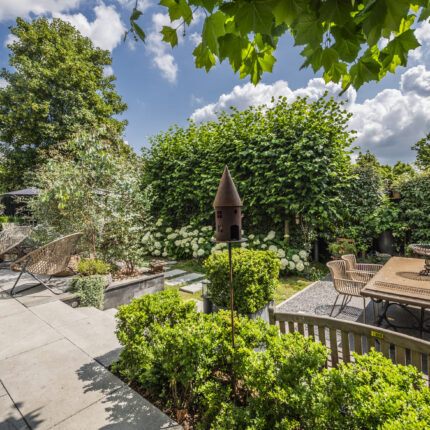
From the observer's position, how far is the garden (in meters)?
1.29

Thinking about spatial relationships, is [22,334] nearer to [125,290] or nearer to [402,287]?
[125,290]

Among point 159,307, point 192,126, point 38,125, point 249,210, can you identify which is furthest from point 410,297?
point 38,125

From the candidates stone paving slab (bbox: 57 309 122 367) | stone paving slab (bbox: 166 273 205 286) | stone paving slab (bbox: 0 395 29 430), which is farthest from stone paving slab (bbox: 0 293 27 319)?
stone paving slab (bbox: 166 273 205 286)

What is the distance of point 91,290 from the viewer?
3.46 m

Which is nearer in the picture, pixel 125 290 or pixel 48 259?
pixel 48 259

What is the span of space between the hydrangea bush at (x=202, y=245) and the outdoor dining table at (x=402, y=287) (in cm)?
216

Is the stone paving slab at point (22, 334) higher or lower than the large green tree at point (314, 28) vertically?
lower

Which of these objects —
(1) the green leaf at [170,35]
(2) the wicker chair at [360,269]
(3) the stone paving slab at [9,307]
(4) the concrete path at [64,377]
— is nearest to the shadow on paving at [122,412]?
(4) the concrete path at [64,377]

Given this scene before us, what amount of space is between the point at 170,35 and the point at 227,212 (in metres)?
1.12

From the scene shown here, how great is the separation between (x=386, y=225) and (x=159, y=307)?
6897mm

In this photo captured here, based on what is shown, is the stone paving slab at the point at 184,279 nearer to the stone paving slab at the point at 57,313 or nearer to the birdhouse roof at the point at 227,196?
the stone paving slab at the point at 57,313

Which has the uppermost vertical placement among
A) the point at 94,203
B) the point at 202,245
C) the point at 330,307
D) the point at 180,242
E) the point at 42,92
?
the point at 42,92

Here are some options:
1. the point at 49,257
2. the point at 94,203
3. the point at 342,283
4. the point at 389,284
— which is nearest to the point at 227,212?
the point at 389,284

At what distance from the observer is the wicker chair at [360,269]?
13.2ft
